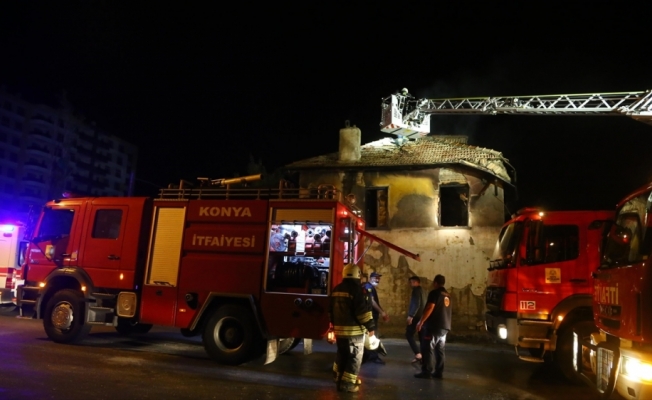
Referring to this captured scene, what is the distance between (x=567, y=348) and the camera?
762 centimetres

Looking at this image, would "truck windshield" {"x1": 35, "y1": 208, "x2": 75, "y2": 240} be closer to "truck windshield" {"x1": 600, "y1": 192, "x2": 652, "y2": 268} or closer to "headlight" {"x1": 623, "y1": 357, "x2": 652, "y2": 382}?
"truck windshield" {"x1": 600, "y1": 192, "x2": 652, "y2": 268}

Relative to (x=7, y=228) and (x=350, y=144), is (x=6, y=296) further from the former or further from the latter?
(x=350, y=144)

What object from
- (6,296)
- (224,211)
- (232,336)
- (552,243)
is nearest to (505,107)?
(552,243)

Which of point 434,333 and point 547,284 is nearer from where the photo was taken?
point 434,333

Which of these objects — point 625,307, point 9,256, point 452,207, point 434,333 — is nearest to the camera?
point 625,307

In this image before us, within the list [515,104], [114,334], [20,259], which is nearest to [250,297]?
[114,334]

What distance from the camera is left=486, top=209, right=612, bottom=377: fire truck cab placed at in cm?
771

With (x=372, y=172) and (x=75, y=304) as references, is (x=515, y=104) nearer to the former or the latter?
(x=372, y=172)

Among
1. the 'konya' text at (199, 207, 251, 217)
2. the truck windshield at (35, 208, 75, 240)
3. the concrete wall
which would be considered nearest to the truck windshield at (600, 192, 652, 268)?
the 'konya' text at (199, 207, 251, 217)

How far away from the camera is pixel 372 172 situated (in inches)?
635

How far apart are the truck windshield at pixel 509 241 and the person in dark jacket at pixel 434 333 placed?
183 cm

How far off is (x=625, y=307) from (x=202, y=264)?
6.29m

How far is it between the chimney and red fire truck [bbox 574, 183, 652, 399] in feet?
36.8

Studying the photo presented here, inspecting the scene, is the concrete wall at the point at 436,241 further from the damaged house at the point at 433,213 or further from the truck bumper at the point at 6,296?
the truck bumper at the point at 6,296
